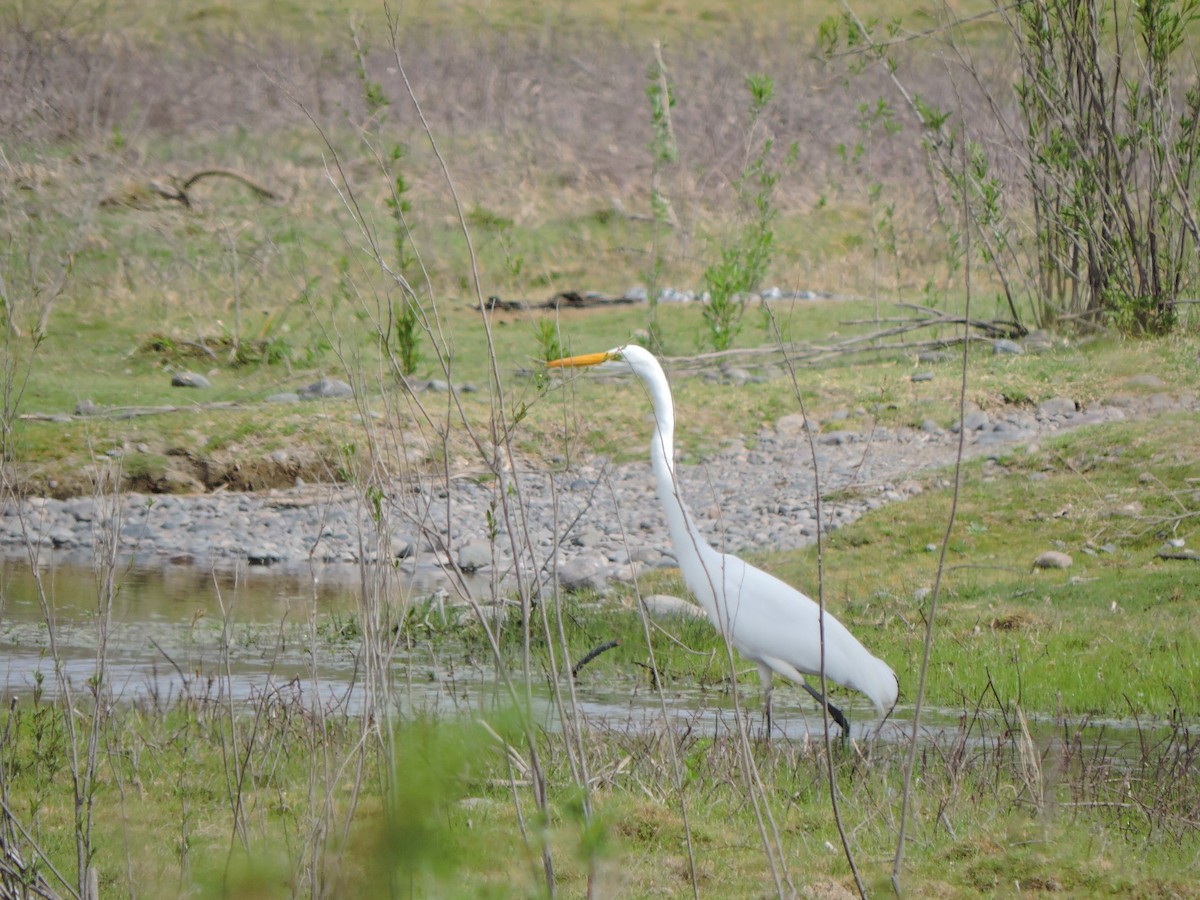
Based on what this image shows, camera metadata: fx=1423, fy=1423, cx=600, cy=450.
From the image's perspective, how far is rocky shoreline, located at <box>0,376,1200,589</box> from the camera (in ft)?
30.6

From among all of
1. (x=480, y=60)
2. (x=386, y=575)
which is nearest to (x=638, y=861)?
(x=386, y=575)

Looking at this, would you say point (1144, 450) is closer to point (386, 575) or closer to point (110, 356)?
point (386, 575)

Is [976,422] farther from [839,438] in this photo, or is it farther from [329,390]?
[329,390]

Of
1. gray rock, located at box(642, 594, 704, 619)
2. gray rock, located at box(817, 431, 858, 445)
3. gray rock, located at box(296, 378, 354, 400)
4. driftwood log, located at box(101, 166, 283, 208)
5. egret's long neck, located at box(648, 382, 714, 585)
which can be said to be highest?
driftwood log, located at box(101, 166, 283, 208)

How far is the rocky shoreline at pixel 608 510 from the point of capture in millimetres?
9328

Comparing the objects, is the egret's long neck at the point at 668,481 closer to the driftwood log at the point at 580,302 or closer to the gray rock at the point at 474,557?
the gray rock at the point at 474,557

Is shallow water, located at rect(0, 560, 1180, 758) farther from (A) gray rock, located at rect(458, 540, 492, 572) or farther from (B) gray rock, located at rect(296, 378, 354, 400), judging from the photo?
(B) gray rock, located at rect(296, 378, 354, 400)

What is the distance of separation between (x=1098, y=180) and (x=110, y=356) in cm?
914

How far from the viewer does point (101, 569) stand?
11.2 ft

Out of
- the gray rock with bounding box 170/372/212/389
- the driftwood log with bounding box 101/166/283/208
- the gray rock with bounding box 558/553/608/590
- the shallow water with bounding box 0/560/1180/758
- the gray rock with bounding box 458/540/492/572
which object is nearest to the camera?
the shallow water with bounding box 0/560/1180/758

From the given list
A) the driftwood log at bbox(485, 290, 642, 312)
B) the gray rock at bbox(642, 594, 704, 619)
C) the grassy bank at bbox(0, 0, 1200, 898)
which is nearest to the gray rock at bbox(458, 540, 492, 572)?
the grassy bank at bbox(0, 0, 1200, 898)

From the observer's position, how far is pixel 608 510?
10.4m

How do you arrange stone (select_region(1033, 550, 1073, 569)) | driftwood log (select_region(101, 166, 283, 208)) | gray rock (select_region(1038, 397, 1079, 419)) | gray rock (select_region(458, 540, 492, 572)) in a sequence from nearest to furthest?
stone (select_region(1033, 550, 1073, 569))
gray rock (select_region(458, 540, 492, 572))
gray rock (select_region(1038, 397, 1079, 419))
driftwood log (select_region(101, 166, 283, 208))

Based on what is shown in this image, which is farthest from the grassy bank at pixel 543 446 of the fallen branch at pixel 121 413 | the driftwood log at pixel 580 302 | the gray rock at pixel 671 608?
the driftwood log at pixel 580 302
